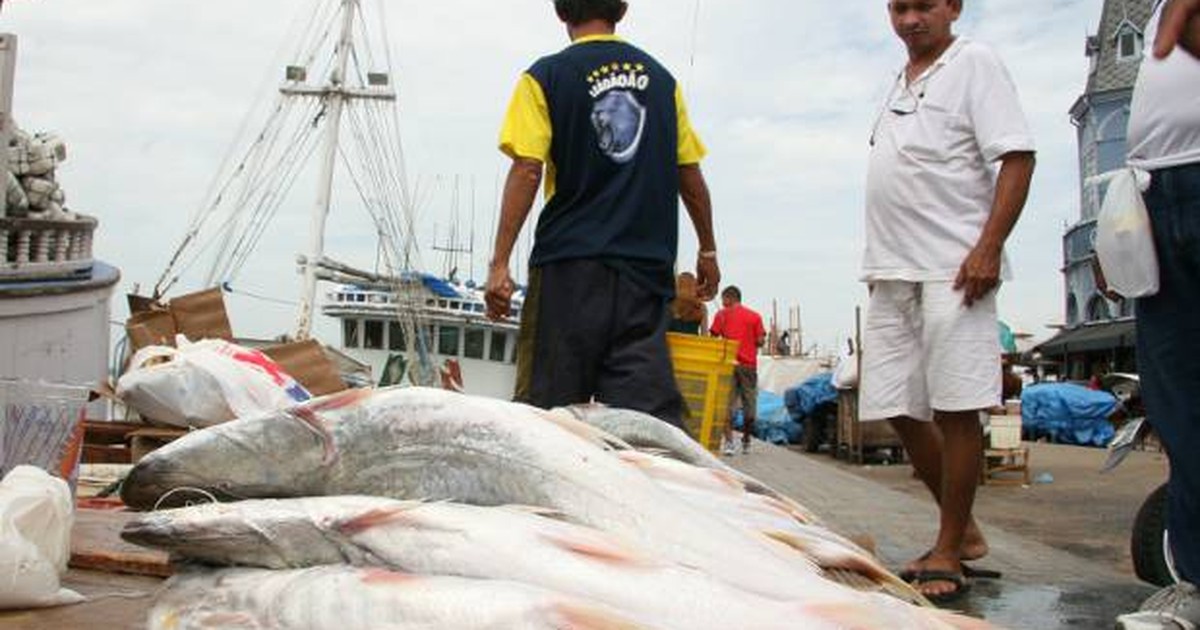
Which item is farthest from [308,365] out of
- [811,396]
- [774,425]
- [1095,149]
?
[1095,149]

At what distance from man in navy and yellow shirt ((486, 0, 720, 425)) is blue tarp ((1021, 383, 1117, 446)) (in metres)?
16.2

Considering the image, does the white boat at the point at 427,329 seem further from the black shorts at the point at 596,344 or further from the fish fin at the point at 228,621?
the fish fin at the point at 228,621

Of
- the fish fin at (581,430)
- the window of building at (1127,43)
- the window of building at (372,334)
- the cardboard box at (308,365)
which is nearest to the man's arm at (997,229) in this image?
the fish fin at (581,430)

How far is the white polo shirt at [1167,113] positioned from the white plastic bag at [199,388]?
3.98m

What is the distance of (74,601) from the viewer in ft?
7.83

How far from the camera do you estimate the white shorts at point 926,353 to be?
12.1 feet

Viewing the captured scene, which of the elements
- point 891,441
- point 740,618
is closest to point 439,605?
point 740,618

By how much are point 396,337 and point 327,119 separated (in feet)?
20.8

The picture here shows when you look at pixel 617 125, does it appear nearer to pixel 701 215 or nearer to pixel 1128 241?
pixel 701 215

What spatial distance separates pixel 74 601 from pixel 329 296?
2948 centimetres

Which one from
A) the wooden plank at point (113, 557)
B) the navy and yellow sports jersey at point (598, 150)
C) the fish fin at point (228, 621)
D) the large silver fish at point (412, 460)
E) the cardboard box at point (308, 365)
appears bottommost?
the wooden plank at point (113, 557)

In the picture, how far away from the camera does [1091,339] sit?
3206 centimetres

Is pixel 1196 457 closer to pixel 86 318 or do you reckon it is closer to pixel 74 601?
pixel 74 601

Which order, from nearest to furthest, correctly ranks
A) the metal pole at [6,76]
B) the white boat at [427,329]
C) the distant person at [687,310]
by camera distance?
the metal pole at [6,76]
the distant person at [687,310]
the white boat at [427,329]
